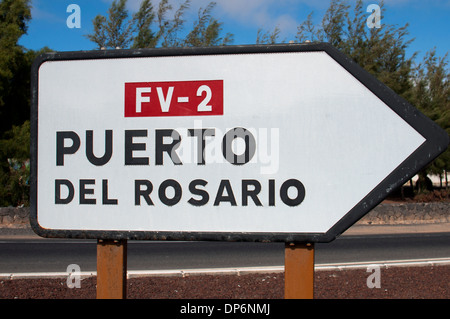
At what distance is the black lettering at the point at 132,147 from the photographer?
159 cm

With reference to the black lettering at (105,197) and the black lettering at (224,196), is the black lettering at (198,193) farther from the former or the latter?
the black lettering at (105,197)

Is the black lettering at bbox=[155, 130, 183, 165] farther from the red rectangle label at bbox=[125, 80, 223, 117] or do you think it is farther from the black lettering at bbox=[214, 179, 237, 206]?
the black lettering at bbox=[214, 179, 237, 206]

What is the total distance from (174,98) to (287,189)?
536 millimetres

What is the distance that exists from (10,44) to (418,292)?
61.1 feet

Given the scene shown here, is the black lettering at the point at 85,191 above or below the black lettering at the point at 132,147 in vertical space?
below

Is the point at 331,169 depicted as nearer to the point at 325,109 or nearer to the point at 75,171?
the point at 325,109

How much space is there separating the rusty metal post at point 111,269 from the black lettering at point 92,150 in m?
0.30

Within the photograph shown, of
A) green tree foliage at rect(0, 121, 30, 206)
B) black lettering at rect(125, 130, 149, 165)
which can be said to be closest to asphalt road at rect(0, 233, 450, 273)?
green tree foliage at rect(0, 121, 30, 206)

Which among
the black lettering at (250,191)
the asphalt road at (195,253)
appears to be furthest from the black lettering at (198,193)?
the asphalt road at (195,253)

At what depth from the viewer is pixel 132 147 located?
1.60 meters

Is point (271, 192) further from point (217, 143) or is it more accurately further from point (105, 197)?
point (105, 197)

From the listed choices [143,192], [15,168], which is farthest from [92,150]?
[15,168]

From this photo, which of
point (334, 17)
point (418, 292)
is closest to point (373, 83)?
point (418, 292)

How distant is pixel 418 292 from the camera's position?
5.99 metres
